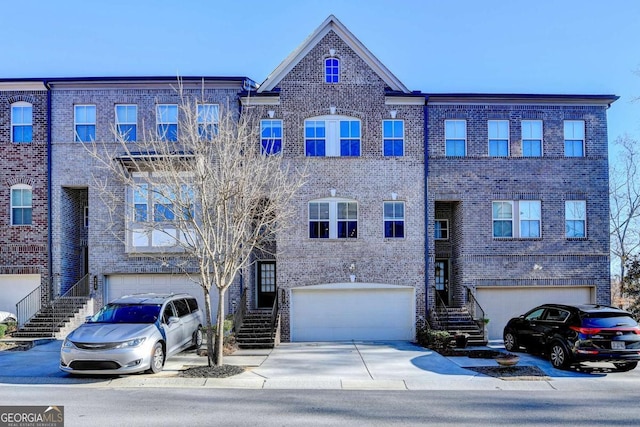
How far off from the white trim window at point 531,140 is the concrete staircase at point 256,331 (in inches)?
447

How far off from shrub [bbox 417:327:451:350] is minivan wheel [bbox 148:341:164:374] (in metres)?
8.38

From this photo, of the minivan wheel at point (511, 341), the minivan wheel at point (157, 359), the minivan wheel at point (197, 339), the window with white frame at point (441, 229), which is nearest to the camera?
the minivan wheel at point (157, 359)

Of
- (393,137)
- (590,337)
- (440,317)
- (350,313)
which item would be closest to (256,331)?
(350,313)

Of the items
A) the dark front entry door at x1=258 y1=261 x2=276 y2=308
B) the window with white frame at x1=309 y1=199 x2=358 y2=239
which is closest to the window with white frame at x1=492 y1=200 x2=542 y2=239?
the window with white frame at x1=309 y1=199 x2=358 y2=239

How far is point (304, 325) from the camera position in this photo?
1944cm

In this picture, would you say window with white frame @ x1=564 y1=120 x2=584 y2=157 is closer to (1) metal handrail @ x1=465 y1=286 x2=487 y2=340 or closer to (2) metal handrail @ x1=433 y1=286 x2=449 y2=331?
(1) metal handrail @ x1=465 y1=286 x2=487 y2=340

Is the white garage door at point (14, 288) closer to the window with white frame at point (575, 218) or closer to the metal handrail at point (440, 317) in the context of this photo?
the metal handrail at point (440, 317)

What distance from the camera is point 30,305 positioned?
755 inches

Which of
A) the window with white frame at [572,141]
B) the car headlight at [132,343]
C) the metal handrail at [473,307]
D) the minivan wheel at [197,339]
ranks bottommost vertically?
the minivan wheel at [197,339]

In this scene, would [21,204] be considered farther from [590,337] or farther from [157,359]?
[590,337]

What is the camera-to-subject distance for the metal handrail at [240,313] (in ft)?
58.1

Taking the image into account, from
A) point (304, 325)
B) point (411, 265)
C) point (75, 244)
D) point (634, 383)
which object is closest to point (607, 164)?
point (411, 265)

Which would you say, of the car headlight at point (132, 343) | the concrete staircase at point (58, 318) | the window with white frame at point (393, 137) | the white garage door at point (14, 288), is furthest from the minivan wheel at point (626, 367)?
the white garage door at point (14, 288)

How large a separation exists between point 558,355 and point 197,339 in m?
9.76
